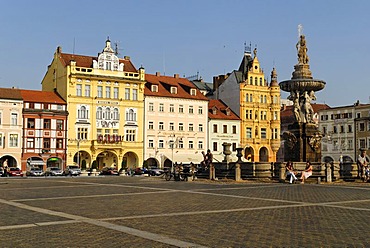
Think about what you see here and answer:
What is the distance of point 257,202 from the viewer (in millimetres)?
18562

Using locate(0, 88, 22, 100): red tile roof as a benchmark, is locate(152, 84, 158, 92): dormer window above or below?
above

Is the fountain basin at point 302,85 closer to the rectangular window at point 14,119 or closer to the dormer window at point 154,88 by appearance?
the rectangular window at point 14,119

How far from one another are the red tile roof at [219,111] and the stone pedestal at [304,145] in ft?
152

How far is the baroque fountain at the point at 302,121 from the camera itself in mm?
35797

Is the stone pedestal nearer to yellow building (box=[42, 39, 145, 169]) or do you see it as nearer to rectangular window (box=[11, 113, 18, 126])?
yellow building (box=[42, 39, 145, 169])

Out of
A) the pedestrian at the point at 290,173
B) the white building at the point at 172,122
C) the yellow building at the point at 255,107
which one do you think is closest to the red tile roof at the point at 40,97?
the white building at the point at 172,122

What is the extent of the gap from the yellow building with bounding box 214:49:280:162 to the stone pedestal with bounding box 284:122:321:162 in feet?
155

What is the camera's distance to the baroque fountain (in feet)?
117

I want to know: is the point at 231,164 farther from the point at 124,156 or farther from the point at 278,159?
the point at 278,159

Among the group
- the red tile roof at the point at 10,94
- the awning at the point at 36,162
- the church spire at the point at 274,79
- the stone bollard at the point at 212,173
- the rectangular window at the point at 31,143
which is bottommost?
the stone bollard at the point at 212,173

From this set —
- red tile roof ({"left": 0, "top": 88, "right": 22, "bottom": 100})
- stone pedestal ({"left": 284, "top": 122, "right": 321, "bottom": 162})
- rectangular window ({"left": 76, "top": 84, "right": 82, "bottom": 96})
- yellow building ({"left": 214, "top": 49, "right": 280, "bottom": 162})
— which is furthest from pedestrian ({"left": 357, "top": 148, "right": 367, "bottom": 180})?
yellow building ({"left": 214, "top": 49, "right": 280, "bottom": 162})

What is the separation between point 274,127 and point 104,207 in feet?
234

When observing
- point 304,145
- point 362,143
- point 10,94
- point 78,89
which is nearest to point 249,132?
point 362,143

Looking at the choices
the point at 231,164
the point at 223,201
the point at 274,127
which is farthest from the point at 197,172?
the point at 274,127
